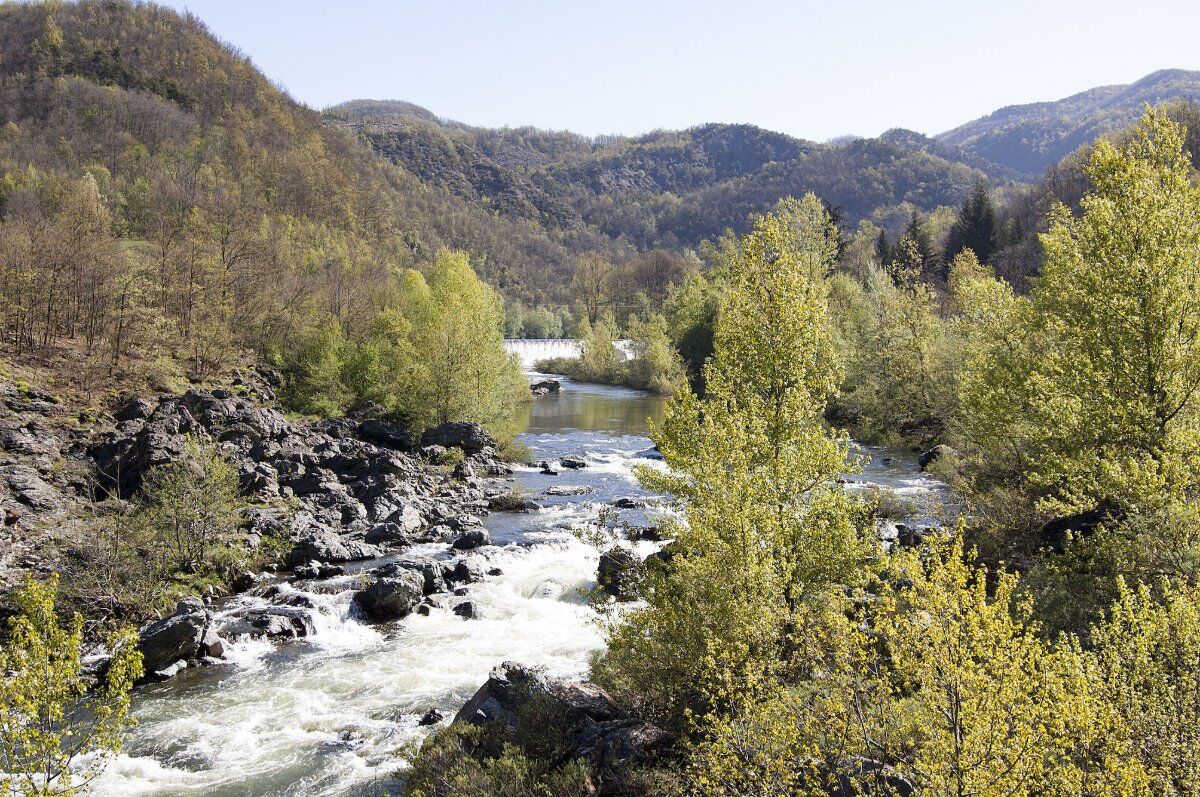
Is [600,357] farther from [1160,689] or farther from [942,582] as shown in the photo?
[942,582]

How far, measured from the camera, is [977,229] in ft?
269

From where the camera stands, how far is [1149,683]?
27.8ft

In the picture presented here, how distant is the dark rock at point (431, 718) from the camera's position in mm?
14516

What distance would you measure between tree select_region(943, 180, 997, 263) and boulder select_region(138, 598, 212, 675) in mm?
83774

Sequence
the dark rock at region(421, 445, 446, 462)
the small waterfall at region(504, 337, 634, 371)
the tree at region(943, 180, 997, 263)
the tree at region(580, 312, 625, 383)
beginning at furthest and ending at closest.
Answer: the small waterfall at region(504, 337, 634, 371) → the tree at region(580, 312, 625, 383) → the tree at region(943, 180, 997, 263) → the dark rock at region(421, 445, 446, 462)

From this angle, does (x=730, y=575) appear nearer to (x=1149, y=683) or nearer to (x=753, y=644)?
(x=753, y=644)

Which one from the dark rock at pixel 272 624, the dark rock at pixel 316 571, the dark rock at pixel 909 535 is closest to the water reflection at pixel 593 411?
the dark rock at pixel 909 535

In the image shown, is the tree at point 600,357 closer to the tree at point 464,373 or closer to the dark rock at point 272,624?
the tree at point 464,373

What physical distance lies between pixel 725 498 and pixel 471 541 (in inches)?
675

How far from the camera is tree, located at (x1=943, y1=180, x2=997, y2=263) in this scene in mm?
80000

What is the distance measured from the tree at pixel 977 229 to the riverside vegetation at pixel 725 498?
2130cm

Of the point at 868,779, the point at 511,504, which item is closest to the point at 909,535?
the point at 868,779

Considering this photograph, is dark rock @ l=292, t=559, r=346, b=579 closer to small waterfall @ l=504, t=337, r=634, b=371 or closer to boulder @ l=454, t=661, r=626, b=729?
boulder @ l=454, t=661, r=626, b=729

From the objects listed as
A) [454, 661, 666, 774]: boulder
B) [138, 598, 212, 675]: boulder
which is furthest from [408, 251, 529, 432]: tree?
[454, 661, 666, 774]: boulder
